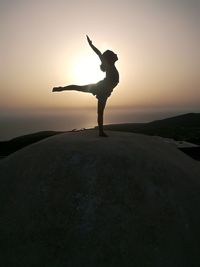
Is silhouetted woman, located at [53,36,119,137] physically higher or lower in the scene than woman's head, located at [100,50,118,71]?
lower

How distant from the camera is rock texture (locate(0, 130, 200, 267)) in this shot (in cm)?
899

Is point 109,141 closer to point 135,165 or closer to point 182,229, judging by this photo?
point 135,165

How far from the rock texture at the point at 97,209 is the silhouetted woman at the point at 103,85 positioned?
4.09 ft

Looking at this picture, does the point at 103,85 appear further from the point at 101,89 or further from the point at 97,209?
the point at 97,209

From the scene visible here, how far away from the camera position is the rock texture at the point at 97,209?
8992mm

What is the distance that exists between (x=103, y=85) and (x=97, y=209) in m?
3.80

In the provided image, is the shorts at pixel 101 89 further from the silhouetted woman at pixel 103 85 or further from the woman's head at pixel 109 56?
the woman's head at pixel 109 56

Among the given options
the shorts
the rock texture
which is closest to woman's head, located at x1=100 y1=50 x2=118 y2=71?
the shorts

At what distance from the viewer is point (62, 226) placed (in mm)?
9242

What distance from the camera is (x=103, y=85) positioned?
A: 11391 mm

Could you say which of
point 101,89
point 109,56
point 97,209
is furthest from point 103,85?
point 97,209

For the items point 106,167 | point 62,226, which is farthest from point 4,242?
point 106,167

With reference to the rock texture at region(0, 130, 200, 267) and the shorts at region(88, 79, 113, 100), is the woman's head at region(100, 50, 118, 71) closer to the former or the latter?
the shorts at region(88, 79, 113, 100)

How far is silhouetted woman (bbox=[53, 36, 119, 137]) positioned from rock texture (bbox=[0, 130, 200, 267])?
1246 mm
